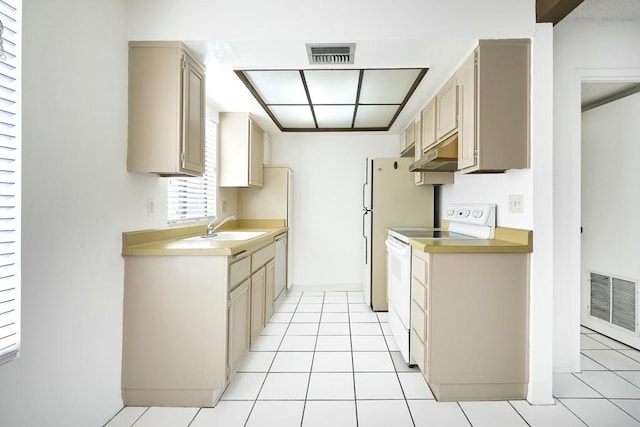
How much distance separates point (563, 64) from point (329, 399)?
284 cm

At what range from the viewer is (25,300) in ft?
4.24

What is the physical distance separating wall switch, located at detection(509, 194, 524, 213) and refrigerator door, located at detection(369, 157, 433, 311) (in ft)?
4.96

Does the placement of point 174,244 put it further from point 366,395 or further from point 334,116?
point 334,116

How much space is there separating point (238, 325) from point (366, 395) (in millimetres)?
964

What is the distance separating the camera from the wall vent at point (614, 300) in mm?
2688

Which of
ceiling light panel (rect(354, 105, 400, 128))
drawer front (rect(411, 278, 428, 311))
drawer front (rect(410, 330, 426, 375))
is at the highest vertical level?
ceiling light panel (rect(354, 105, 400, 128))

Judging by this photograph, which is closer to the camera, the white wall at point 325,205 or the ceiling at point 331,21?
the ceiling at point 331,21

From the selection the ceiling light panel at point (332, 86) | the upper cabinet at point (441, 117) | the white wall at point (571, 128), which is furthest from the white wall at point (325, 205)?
the white wall at point (571, 128)

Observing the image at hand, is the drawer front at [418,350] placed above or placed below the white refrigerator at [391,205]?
below

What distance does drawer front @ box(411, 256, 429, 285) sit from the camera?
6.79 feet

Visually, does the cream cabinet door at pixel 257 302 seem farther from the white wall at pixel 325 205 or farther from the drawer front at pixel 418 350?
the white wall at pixel 325 205

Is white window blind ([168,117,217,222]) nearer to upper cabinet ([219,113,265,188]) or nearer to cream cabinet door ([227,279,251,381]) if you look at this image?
upper cabinet ([219,113,265,188])

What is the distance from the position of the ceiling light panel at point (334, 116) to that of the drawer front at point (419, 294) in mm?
2180

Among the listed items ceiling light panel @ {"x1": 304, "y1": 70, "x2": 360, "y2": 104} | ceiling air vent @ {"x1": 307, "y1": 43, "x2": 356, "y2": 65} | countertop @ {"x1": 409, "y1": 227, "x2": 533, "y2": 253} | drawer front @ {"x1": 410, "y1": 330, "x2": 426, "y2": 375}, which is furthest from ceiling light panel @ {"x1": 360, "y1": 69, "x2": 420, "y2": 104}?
drawer front @ {"x1": 410, "y1": 330, "x2": 426, "y2": 375}
